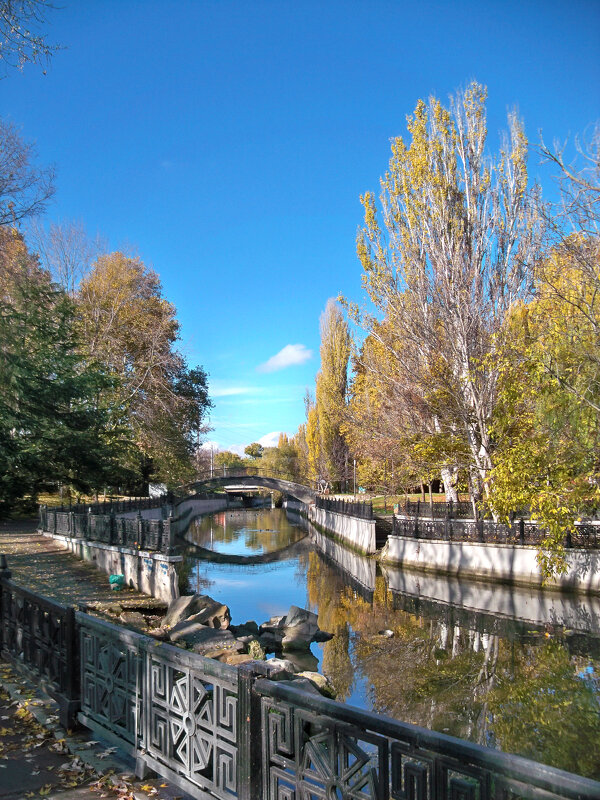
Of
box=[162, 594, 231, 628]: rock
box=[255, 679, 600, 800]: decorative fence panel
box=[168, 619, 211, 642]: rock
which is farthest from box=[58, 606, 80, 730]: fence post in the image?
box=[162, 594, 231, 628]: rock

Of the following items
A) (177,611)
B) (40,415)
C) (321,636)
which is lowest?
(321,636)

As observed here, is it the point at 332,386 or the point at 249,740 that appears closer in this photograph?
the point at 249,740

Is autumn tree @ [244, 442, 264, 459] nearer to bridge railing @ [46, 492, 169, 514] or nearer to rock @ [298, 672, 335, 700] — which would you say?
bridge railing @ [46, 492, 169, 514]

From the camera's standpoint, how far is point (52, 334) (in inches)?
459

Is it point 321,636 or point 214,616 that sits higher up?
point 214,616

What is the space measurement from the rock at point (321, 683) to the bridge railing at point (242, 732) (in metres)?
5.50

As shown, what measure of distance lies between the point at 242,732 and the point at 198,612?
11597 mm

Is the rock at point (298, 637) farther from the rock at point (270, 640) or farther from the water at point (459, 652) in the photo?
the water at point (459, 652)

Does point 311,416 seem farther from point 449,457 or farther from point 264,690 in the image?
point 264,690

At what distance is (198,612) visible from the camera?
1437 cm

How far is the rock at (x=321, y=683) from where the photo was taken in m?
9.81

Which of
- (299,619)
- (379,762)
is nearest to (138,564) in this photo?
(299,619)

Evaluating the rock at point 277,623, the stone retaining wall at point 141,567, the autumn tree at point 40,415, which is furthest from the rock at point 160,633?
the autumn tree at point 40,415

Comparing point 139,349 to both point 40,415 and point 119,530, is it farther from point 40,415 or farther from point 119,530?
point 40,415
